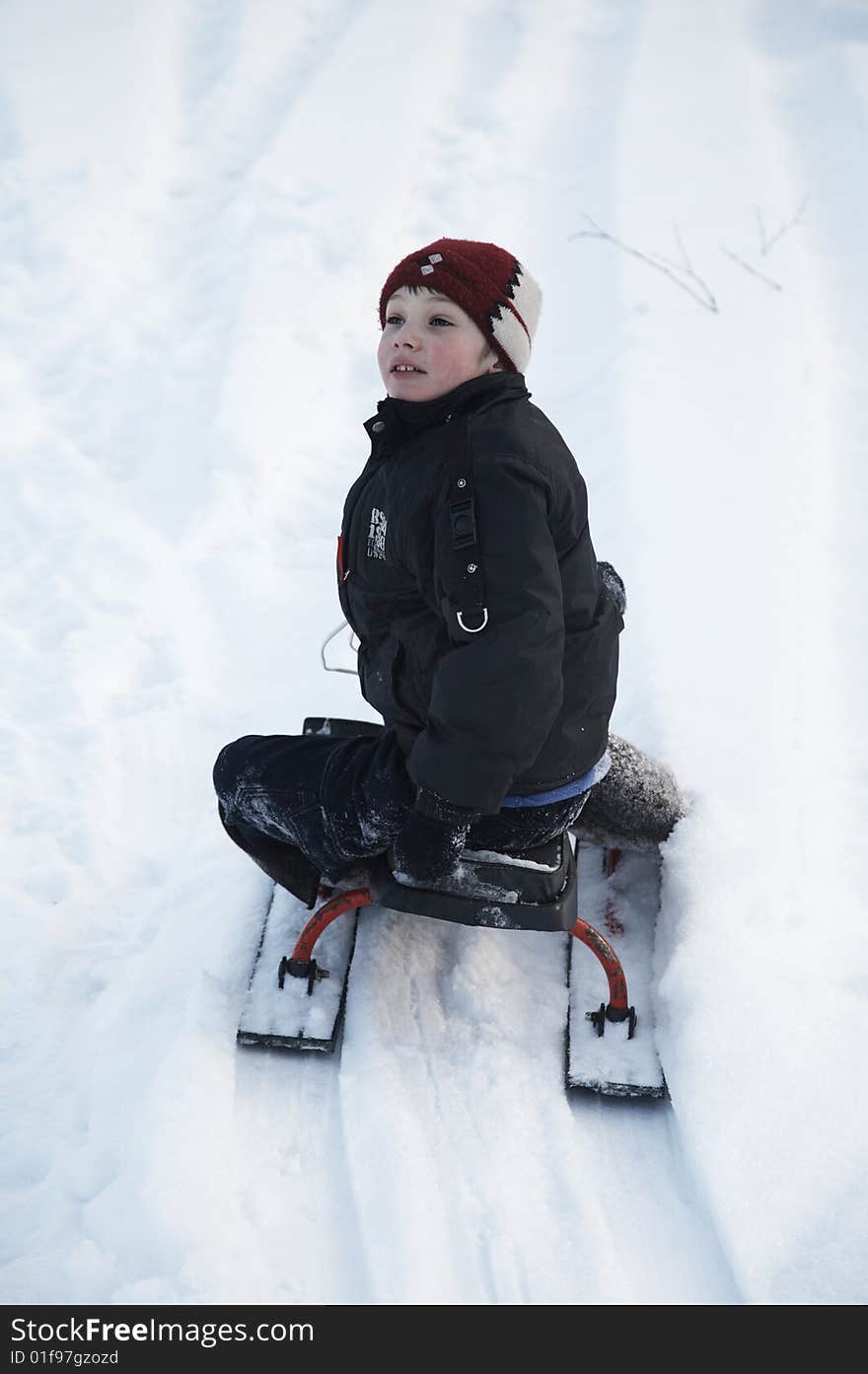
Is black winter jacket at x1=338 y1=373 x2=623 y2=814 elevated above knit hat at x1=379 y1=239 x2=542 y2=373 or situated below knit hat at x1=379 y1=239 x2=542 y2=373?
below

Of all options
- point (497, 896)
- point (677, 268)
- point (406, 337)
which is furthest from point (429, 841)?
point (677, 268)

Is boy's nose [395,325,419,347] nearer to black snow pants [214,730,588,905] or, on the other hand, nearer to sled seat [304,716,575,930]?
black snow pants [214,730,588,905]

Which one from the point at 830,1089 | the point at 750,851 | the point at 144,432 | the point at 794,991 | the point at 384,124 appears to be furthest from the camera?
the point at 384,124

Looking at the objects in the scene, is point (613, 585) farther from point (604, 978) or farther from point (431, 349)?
point (604, 978)

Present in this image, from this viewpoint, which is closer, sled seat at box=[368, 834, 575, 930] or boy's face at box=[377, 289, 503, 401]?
boy's face at box=[377, 289, 503, 401]

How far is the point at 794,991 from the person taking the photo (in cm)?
217

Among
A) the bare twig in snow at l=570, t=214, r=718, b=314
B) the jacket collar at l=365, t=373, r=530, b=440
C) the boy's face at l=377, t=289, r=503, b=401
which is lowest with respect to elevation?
the jacket collar at l=365, t=373, r=530, b=440

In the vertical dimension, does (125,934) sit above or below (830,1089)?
below

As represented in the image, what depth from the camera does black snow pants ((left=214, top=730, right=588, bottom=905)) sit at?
6.83ft

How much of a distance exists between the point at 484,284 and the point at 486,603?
1.78 feet

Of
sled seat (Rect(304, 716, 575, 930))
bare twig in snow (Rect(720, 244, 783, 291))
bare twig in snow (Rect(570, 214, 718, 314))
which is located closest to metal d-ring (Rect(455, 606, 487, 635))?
sled seat (Rect(304, 716, 575, 930))

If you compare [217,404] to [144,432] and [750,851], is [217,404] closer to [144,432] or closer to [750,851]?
[144,432]
